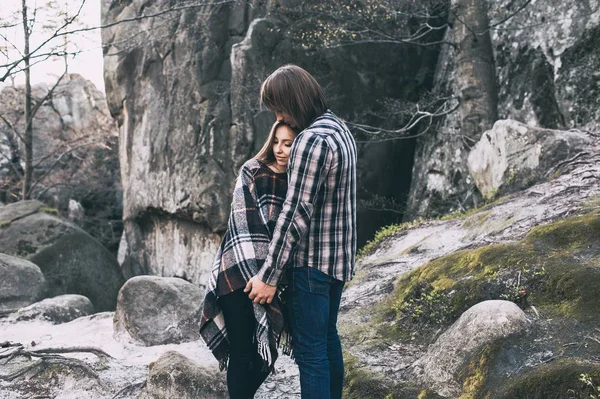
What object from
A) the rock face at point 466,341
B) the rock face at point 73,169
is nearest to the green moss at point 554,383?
the rock face at point 466,341

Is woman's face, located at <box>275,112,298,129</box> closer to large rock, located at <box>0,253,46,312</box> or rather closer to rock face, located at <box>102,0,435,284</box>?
large rock, located at <box>0,253,46,312</box>

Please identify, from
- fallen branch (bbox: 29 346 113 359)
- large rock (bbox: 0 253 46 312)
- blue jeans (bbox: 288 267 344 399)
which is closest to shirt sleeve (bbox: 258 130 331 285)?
blue jeans (bbox: 288 267 344 399)

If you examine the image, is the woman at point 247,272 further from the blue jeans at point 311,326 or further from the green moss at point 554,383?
the green moss at point 554,383

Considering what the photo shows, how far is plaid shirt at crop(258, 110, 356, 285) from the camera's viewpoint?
2.78 m

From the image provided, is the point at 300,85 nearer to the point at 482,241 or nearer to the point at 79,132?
the point at 482,241

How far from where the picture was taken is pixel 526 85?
984 cm

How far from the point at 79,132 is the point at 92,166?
1597 mm

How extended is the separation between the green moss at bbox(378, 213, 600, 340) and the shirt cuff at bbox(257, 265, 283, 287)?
1.81m

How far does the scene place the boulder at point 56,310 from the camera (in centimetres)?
724

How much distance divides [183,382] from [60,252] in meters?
8.66

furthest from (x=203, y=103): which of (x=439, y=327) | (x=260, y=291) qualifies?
(x=260, y=291)

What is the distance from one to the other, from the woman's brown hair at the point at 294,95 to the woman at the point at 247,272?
98mm

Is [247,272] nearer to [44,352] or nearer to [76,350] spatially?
[76,350]

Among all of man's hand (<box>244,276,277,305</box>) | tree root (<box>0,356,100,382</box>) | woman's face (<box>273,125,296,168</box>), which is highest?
woman's face (<box>273,125,296,168</box>)
